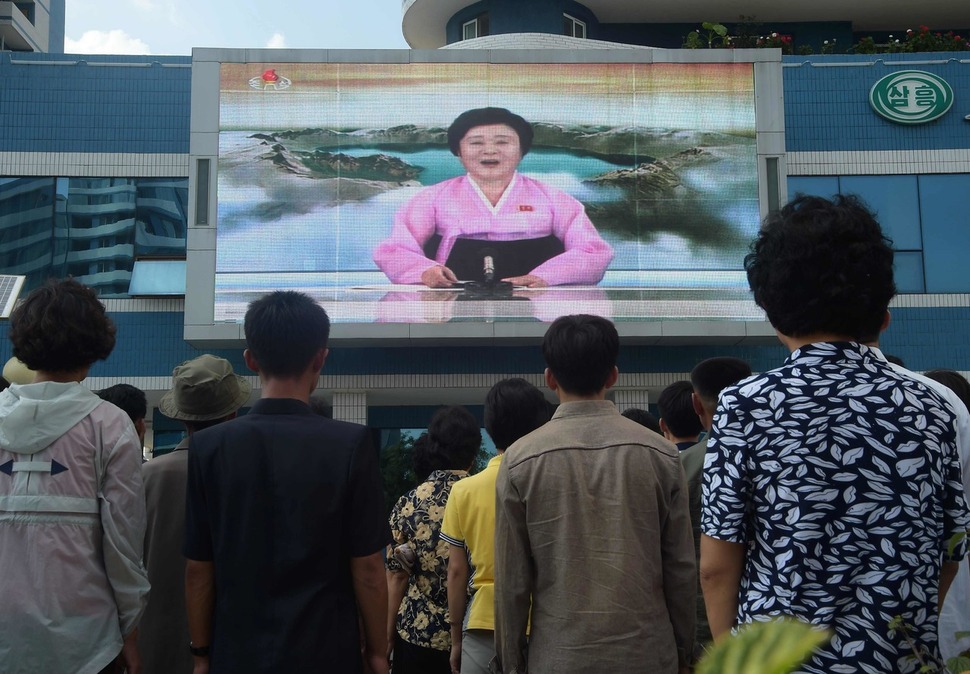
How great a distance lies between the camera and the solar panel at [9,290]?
13619 millimetres

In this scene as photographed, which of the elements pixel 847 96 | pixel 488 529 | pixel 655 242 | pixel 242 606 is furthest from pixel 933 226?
pixel 242 606

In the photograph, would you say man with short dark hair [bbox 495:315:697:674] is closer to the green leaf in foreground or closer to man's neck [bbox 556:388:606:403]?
man's neck [bbox 556:388:606:403]

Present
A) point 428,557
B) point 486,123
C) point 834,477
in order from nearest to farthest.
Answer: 1. point 834,477
2. point 428,557
3. point 486,123

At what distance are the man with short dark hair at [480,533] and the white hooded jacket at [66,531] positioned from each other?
4.36 ft

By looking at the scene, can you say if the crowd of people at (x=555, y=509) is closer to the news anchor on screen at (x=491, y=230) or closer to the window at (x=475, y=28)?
the news anchor on screen at (x=491, y=230)

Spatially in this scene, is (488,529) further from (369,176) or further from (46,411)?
(369,176)

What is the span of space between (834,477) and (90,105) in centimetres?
1524

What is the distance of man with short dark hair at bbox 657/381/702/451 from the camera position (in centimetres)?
408

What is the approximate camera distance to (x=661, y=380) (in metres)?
15.0

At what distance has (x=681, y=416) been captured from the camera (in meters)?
4.09

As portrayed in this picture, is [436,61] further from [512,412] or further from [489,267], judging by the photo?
[512,412]

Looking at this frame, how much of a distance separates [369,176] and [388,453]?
461cm

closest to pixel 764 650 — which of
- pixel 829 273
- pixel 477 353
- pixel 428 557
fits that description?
pixel 829 273

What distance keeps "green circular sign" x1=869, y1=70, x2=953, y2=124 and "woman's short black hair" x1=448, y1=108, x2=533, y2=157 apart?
571 cm
